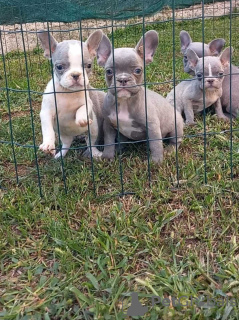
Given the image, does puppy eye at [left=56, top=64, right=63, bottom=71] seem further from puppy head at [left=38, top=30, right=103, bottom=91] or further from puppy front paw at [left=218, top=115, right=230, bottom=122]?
puppy front paw at [left=218, top=115, right=230, bottom=122]

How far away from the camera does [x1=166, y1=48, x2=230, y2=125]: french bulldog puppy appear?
15.3 ft

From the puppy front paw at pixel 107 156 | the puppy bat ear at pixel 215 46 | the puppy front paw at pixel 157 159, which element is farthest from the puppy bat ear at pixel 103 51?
the puppy bat ear at pixel 215 46

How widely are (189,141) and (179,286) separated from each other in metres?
2.05

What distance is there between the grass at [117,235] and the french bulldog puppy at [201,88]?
0.76 meters

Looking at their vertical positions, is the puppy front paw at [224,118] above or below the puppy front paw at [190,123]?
above

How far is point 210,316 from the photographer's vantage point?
217cm

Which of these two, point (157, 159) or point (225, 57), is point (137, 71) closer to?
point (157, 159)

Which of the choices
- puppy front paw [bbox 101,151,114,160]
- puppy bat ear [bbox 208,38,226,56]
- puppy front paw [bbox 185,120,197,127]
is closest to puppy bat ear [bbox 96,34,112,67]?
puppy front paw [bbox 101,151,114,160]

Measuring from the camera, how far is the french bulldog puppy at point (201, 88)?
466 cm

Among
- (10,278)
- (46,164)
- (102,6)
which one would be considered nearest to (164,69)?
(102,6)

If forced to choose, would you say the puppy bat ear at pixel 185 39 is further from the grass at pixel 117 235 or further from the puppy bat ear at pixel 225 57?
the grass at pixel 117 235

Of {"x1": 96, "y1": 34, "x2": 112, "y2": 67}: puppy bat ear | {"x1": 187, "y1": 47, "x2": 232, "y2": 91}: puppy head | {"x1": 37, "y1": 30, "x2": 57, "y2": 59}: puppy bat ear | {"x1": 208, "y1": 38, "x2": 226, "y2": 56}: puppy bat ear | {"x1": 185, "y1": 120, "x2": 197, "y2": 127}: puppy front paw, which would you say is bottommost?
{"x1": 185, "y1": 120, "x2": 197, "y2": 127}: puppy front paw

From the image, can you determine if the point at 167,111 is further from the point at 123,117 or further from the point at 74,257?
the point at 74,257

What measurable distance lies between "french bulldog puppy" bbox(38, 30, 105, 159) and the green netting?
3.16m
